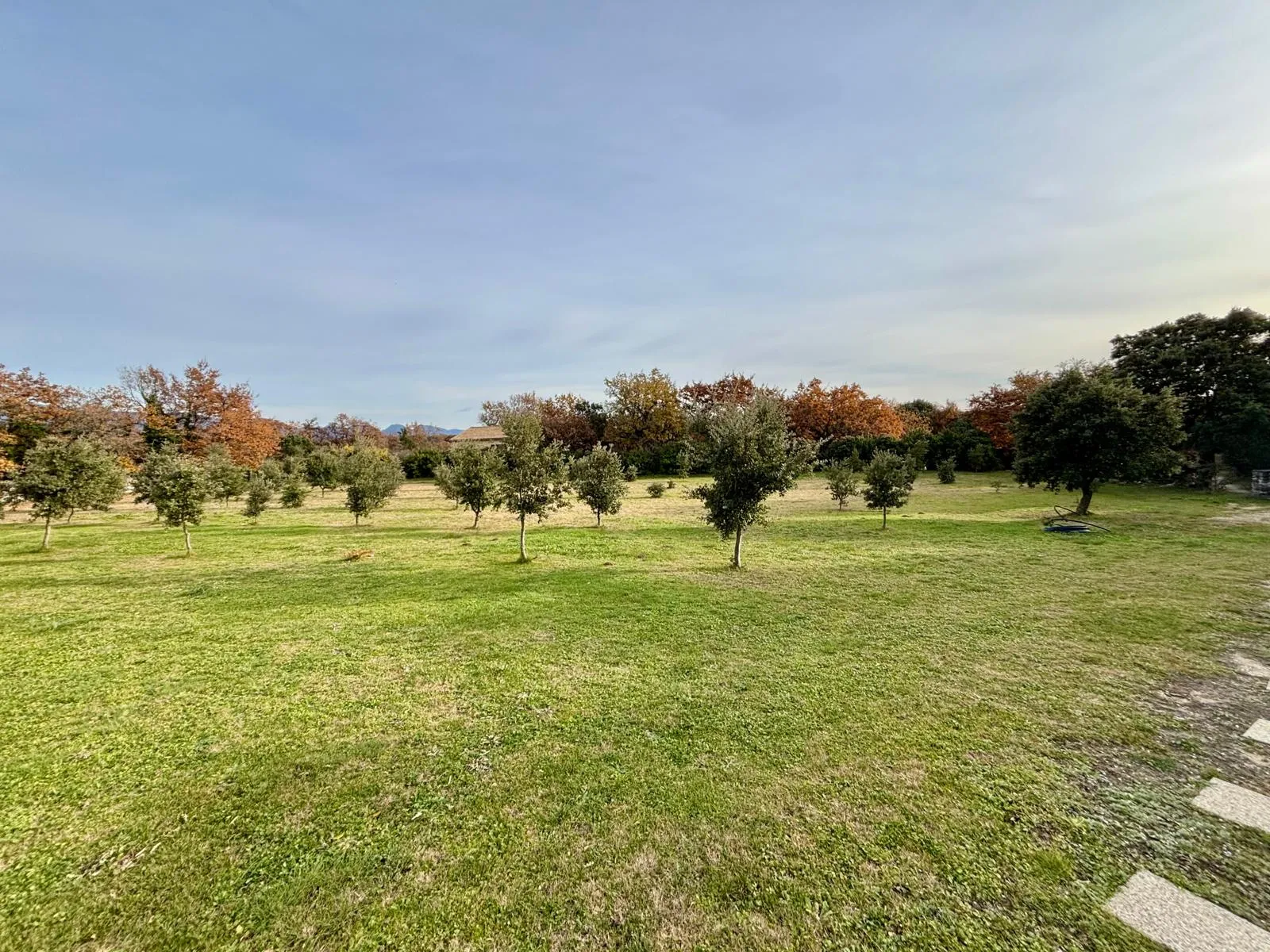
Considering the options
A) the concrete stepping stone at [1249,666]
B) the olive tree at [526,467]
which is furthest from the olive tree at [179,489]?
the concrete stepping stone at [1249,666]

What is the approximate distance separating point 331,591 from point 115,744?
5.32 m

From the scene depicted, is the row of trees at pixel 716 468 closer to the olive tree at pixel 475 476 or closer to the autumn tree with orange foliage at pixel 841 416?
the olive tree at pixel 475 476

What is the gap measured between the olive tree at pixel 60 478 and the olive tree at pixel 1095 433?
31.8m

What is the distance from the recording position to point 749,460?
10781mm

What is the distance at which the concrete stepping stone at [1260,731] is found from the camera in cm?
457

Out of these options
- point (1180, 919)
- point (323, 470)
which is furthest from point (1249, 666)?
point (323, 470)

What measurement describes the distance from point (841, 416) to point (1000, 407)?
12944mm

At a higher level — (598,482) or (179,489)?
(179,489)

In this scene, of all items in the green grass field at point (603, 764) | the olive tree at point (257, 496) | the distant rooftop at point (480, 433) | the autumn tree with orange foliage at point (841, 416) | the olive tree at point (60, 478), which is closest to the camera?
the green grass field at point (603, 764)

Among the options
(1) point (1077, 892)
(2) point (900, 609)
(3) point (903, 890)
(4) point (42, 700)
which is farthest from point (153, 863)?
(2) point (900, 609)

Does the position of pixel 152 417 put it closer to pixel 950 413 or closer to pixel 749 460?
pixel 749 460

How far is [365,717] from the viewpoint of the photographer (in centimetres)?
513

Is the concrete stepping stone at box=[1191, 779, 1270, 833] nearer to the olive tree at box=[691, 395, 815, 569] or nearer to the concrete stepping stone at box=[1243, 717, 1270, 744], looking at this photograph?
the concrete stepping stone at box=[1243, 717, 1270, 744]

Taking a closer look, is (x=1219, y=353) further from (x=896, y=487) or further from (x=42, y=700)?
(x=42, y=700)
